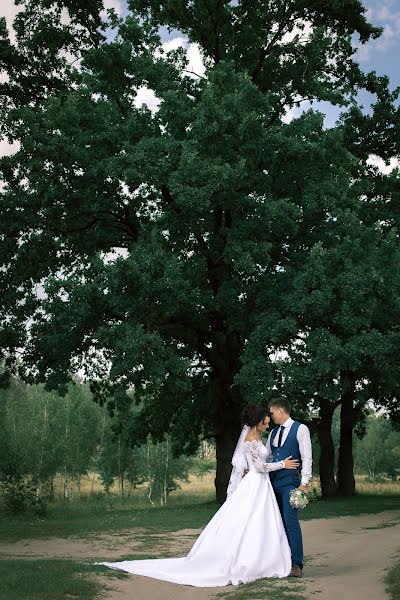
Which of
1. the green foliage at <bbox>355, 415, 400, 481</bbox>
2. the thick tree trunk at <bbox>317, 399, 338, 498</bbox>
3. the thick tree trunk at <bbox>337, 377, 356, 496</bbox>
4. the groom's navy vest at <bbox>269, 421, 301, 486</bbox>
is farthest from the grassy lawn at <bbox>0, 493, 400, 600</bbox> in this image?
the green foliage at <bbox>355, 415, 400, 481</bbox>

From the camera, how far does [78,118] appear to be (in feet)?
81.7

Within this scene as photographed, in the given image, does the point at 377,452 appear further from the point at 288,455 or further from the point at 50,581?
the point at 50,581

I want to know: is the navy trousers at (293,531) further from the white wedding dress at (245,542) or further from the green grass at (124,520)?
the green grass at (124,520)

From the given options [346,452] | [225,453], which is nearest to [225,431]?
[225,453]

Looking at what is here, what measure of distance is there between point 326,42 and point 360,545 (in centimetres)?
1831

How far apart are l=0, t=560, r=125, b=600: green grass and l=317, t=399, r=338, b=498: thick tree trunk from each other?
2481cm

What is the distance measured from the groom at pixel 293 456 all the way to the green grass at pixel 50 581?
249 centimetres

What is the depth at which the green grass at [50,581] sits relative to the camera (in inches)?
375

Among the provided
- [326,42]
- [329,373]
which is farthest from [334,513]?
[326,42]

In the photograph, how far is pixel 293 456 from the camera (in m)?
10.8

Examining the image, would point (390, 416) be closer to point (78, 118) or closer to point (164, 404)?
point (164, 404)

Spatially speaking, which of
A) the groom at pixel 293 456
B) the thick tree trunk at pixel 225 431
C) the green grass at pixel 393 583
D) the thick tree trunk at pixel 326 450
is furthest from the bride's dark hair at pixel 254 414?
the thick tree trunk at pixel 326 450

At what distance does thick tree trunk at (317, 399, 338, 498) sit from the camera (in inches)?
1396

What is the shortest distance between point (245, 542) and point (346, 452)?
27875 millimetres
